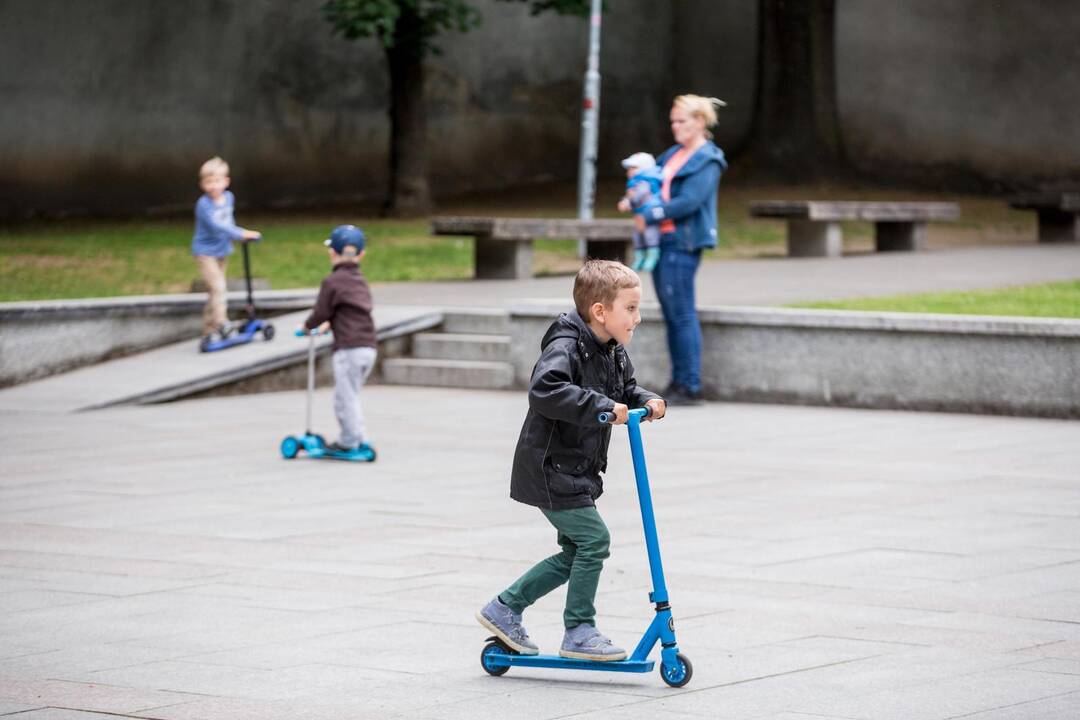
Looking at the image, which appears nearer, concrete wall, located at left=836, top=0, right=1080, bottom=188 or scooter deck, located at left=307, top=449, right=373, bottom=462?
scooter deck, located at left=307, top=449, right=373, bottom=462

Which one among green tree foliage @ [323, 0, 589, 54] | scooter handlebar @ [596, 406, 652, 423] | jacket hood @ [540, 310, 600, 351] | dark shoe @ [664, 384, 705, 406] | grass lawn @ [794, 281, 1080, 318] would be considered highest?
green tree foliage @ [323, 0, 589, 54]

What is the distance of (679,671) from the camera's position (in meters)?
5.25

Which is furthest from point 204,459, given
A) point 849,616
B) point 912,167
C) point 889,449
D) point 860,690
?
point 912,167

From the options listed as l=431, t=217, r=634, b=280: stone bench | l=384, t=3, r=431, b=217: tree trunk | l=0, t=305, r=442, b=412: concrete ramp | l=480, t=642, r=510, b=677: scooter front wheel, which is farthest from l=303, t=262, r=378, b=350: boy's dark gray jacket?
l=384, t=3, r=431, b=217: tree trunk

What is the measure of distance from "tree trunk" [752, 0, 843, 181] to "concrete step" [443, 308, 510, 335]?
56.3ft

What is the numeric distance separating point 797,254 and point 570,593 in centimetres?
1704

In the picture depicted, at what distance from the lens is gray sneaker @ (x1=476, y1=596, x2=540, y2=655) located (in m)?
5.46

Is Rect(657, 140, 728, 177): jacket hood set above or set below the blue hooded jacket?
above

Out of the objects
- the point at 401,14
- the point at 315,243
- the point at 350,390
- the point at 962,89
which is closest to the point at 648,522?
the point at 350,390

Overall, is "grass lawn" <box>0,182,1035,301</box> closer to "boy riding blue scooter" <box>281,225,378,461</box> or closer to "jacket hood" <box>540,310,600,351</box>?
"boy riding blue scooter" <box>281,225,378,461</box>

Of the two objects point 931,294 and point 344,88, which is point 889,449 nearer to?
point 931,294

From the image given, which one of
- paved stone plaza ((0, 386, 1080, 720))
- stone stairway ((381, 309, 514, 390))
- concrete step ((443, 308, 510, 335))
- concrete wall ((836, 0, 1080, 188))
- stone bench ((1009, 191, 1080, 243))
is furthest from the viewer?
concrete wall ((836, 0, 1080, 188))

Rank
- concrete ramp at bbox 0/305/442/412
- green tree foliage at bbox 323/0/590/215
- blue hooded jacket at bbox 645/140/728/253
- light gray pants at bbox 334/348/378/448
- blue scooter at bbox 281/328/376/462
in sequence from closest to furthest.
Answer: light gray pants at bbox 334/348/378/448 → blue scooter at bbox 281/328/376/462 → blue hooded jacket at bbox 645/140/728/253 → concrete ramp at bbox 0/305/442/412 → green tree foliage at bbox 323/0/590/215

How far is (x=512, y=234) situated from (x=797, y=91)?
13640mm
